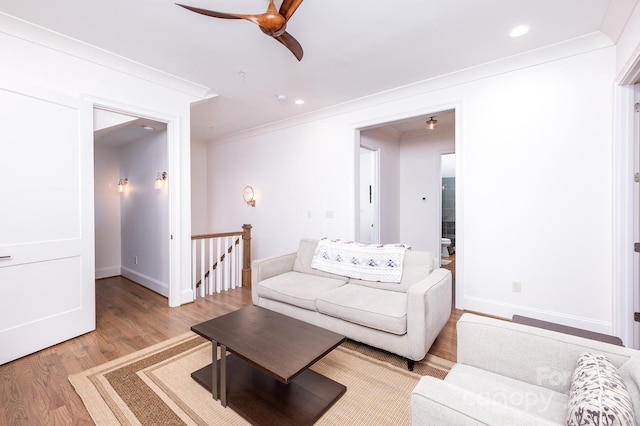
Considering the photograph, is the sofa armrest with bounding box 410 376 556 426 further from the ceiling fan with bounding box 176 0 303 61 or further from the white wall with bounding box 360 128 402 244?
the white wall with bounding box 360 128 402 244

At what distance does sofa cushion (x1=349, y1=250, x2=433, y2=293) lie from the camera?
2621mm

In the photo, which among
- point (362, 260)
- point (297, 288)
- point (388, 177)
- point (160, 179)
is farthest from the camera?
point (388, 177)

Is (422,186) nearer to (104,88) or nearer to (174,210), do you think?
(174,210)

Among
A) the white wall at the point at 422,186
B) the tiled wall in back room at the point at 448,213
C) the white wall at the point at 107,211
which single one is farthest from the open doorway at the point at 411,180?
the white wall at the point at 107,211

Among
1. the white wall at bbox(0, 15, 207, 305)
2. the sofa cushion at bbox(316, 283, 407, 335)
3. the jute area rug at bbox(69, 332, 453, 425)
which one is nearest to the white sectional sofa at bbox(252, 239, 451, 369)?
the sofa cushion at bbox(316, 283, 407, 335)

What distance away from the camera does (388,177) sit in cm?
525

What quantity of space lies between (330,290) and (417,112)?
2.33 meters

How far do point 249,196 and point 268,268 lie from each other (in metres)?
2.49

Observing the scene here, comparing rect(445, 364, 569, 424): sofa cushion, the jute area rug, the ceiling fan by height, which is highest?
the ceiling fan

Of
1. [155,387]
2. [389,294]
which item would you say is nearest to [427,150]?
[389,294]

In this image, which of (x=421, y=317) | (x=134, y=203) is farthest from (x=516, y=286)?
(x=134, y=203)

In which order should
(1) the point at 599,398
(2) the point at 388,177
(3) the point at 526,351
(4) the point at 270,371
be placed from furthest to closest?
(2) the point at 388,177 < (4) the point at 270,371 < (3) the point at 526,351 < (1) the point at 599,398

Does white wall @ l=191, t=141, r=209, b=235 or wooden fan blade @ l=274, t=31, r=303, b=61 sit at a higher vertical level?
wooden fan blade @ l=274, t=31, r=303, b=61

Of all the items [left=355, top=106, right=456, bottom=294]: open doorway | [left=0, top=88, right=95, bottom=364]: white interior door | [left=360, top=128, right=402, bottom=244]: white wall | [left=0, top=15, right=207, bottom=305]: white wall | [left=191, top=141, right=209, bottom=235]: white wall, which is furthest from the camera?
[left=191, top=141, right=209, bottom=235]: white wall
